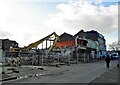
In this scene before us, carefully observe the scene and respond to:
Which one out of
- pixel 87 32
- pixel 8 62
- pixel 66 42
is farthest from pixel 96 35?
pixel 8 62

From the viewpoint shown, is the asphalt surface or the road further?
the road

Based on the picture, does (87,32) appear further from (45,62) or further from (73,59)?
(45,62)

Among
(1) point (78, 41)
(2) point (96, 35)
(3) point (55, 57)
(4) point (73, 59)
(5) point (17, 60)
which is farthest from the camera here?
(2) point (96, 35)

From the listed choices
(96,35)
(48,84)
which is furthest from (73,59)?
(96,35)

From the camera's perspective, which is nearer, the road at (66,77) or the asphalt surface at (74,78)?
the asphalt surface at (74,78)

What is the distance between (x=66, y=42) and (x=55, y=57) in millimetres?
36192

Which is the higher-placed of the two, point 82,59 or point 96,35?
point 96,35

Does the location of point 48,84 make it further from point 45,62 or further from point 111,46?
point 111,46

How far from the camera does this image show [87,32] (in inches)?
5394

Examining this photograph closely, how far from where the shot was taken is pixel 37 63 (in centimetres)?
4356

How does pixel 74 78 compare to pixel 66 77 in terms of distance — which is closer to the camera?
pixel 74 78

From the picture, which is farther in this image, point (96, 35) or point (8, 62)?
point (96, 35)

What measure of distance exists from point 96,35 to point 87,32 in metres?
6.04

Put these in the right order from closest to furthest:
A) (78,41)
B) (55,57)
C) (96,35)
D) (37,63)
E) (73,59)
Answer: (37,63) → (55,57) → (73,59) → (78,41) → (96,35)
